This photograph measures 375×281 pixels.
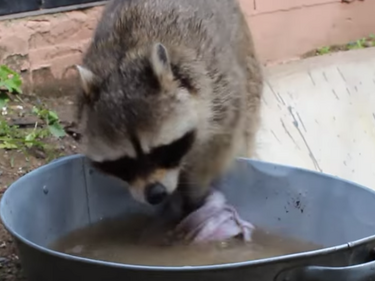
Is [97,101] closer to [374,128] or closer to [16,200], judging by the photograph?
[16,200]

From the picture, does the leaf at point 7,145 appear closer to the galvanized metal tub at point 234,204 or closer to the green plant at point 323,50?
the galvanized metal tub at point 234,204

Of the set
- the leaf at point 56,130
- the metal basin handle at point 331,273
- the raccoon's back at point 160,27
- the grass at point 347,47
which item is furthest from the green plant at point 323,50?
the metal basin handle at point 331,273

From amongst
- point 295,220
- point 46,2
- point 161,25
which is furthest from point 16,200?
point 46,2

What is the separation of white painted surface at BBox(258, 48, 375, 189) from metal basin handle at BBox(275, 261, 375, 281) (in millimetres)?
1693

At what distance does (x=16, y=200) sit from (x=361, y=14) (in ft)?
9.21

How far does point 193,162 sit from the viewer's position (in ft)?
8.66

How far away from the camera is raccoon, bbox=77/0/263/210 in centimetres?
231

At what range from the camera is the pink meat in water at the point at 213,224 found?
8.73ft

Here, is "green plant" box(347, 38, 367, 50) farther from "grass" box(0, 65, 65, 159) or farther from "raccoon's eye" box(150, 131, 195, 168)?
"raccoon's eye" box(150, 131, 195, 168)

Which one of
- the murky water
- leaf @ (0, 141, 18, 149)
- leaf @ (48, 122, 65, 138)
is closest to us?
the murky water

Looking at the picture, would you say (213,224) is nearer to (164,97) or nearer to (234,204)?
(234,204)

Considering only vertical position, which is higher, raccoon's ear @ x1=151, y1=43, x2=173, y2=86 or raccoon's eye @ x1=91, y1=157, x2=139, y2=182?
raccoon's ear @ x1=151, y1=43, x2=173, y2=86

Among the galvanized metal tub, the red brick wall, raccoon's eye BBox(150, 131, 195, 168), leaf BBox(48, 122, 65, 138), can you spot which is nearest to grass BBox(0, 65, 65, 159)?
leaf BBox(48, 122, 65, 138)

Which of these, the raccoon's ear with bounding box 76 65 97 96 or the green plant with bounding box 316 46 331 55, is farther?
the green plant with bounding box 316 46 331 55
